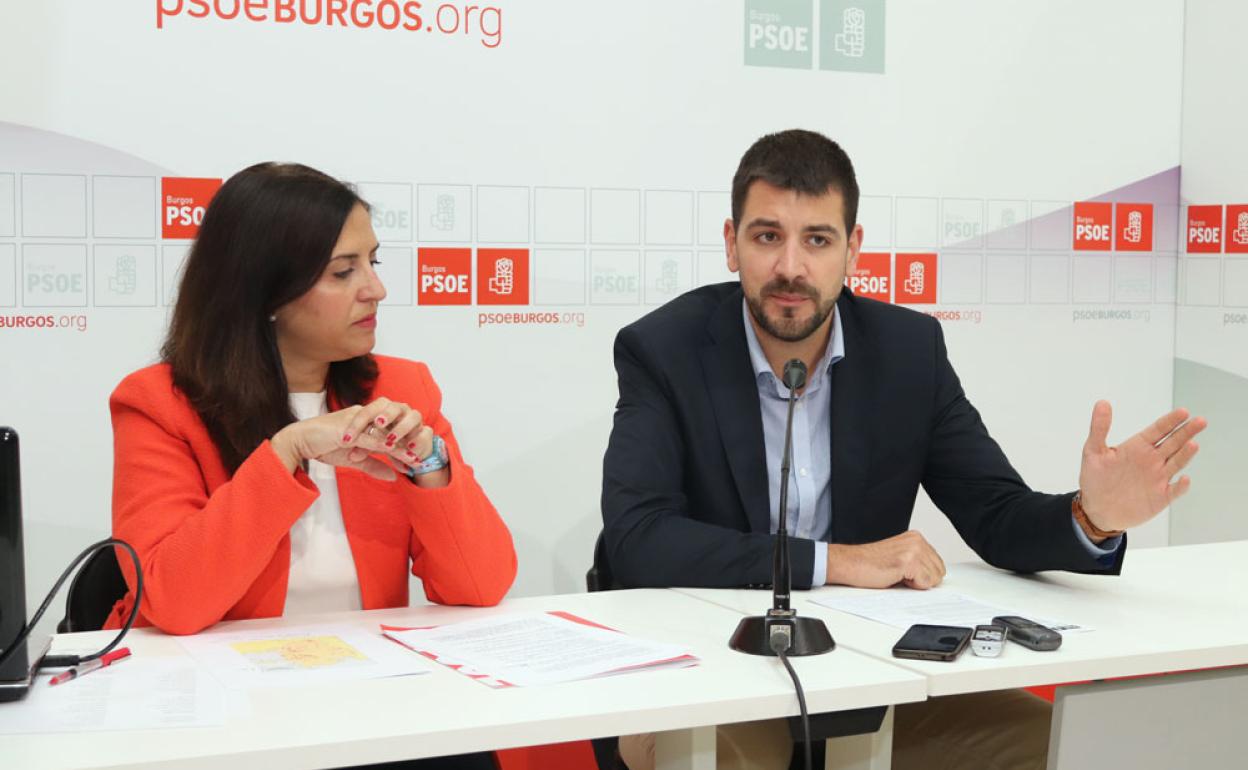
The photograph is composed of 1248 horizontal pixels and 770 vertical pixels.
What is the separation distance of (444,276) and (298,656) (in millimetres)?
1919

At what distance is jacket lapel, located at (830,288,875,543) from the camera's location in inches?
92.7

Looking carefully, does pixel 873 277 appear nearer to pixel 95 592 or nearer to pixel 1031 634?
pixel 1031 634

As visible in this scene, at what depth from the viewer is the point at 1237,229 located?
4.19 meters

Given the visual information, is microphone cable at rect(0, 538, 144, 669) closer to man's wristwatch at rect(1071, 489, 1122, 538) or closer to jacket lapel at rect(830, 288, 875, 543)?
jacket lapel at rect(830, 288, 875, 543)

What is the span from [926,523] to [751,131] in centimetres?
133

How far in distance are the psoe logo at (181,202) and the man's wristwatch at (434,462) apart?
1.47 metres

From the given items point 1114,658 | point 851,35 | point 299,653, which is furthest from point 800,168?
point 851,35

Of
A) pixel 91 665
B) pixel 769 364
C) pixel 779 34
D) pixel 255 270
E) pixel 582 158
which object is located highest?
pixel 779 34

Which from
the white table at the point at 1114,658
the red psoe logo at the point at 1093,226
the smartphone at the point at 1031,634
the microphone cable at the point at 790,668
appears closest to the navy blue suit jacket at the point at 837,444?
the white table at the point at 1114,658

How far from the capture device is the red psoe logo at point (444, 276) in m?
3.45

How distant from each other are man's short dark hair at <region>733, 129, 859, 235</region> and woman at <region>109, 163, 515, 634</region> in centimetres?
73

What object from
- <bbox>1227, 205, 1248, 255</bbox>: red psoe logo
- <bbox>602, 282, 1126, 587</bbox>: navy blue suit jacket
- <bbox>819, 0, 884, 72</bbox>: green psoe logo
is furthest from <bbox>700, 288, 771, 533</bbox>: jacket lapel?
<bbox>1227, 205, 1248, 255</bbox>: red psoe logo

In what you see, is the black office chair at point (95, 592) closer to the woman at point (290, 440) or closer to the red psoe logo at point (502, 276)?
the woman at point (290, 440)

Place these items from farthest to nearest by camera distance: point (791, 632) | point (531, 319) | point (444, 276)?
1. point (531, 319)
2. point (444, 276)
3. point (791, 632)
